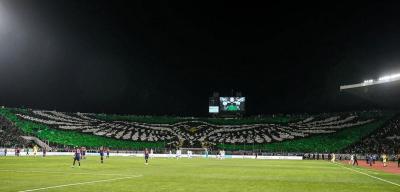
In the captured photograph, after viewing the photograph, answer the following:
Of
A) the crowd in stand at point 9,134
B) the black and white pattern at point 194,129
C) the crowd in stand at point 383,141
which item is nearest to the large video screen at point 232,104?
the black and white pattern at point 194,129

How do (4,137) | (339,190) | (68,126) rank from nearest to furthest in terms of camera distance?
(339,190), (4,137), (68,126)

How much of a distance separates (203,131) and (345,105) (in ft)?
147

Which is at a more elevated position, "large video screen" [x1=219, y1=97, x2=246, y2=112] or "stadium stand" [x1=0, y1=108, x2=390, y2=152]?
"large video screen" [x1=219, y1=97, x2=246, y2=112]

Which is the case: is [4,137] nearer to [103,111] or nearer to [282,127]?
[103,111]

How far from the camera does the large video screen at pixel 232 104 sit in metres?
124

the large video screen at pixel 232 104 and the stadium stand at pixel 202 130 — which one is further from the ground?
the large video screen at pixel 232 104

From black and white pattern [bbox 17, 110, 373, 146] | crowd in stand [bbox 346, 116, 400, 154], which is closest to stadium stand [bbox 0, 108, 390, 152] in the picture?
black and white pattern [bbox 17, 110, 373, 146]

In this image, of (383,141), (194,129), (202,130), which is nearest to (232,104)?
(202,130)

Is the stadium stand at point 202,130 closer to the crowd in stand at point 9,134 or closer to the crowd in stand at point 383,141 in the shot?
the crowd in stand at point 383,141

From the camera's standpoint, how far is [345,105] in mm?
141000

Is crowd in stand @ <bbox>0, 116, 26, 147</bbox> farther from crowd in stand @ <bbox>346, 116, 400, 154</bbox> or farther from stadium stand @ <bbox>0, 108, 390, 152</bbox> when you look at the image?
crowd in stand @ <bbox>346, 116, 400, 154</bbox>

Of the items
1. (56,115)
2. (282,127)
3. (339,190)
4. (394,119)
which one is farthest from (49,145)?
(339,190)

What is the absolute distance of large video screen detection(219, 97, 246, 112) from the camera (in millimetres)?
123875

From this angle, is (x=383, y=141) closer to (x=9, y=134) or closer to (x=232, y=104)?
(x=232, y=104)
